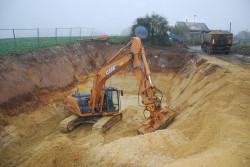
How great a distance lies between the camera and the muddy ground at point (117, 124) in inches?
224

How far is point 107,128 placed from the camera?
33.0ft

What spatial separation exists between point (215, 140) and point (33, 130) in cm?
862

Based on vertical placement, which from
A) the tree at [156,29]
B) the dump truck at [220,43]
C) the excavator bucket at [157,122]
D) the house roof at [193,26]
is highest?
the house roof at [193,26]

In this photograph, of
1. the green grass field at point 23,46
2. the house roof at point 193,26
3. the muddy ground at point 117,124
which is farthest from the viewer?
the house roof at point 193,26

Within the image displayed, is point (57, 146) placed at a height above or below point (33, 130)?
above

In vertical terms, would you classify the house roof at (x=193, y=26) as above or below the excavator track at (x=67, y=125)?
above

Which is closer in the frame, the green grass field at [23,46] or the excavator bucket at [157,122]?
the excavator bucket at [157,122]

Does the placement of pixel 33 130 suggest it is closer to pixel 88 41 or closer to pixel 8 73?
pixel 8 73

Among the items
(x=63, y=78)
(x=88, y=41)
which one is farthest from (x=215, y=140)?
(x=88, y=41)

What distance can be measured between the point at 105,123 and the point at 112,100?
142cm

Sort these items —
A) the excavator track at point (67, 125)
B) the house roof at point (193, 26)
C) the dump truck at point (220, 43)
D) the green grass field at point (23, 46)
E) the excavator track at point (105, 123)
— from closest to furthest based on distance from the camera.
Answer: the excavator track at point (105, 123) < the excavator track at point (67, 125) < the green grass field at point (23, 46) < the dump truck at point (220, 43) < the house roof at point (193, 26)

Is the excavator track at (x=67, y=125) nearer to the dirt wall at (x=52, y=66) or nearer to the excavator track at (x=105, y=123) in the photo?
the excavator track at (x=105, y=123)

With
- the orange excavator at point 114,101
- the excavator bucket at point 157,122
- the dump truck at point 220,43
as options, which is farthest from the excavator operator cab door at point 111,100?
the dump truck at point 220,43

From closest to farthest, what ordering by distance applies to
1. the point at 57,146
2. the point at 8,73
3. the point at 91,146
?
the point at 57,146
the point at 91,146
the point at 8,73
